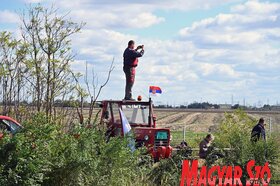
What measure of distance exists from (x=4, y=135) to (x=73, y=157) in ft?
3.55

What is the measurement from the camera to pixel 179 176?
11445mm

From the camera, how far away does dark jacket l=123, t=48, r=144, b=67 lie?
15.5 meters

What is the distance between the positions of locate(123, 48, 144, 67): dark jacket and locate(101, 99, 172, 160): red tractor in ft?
3.13

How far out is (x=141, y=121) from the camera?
15945 millimetres

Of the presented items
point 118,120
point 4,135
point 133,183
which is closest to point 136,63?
point 118,120

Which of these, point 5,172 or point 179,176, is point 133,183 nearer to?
point 179,176

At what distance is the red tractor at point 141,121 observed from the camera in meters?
15.4

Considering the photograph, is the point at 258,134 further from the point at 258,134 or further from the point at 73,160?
the point at 73,160

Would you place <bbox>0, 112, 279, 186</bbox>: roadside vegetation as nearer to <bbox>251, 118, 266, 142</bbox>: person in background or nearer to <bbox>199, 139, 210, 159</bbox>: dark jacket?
<bbox>251, 118, 266, 142</bbox>: person in background

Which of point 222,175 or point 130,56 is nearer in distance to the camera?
point 222,175

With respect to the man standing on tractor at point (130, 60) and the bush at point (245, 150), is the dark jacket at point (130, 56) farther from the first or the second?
the bush at point (245, 150)

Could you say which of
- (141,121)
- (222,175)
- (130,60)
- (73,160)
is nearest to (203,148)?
(141,121)

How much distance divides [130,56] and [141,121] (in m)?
1.68

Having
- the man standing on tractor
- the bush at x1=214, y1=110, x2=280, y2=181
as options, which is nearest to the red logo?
the bush at x1=214, y1=110, x2=280, y2=181
